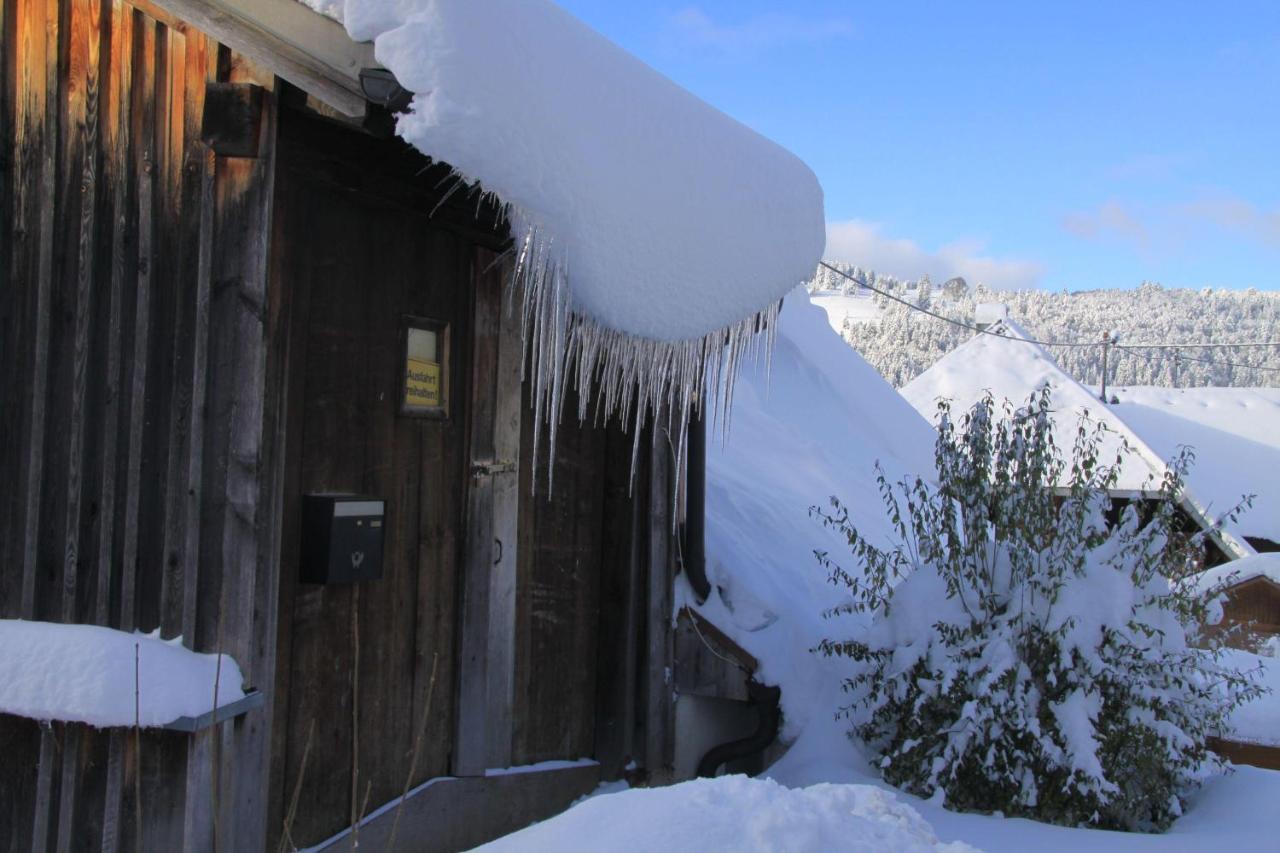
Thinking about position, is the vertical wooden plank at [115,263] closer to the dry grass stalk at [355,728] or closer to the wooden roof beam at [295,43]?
the wooden roof beam at [295,43]

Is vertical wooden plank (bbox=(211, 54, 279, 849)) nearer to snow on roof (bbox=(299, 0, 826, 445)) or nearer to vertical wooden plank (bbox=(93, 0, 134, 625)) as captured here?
vertical wooden plank (bbox=(93, 0, 134, 625))

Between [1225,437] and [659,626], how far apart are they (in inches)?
991

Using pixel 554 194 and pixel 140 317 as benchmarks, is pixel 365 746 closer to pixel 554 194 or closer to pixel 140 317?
pixel 140 317

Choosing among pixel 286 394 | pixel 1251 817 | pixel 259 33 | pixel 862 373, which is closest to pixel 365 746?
pixel 286 394

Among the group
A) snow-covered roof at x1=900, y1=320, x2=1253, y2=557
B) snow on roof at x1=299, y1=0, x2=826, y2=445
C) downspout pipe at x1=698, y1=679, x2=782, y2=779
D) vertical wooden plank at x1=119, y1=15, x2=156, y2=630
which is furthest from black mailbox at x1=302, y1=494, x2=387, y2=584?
snow-covered roof at x1=900, y1=320, x2=1253, y2=557

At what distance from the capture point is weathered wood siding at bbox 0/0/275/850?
11.5ft

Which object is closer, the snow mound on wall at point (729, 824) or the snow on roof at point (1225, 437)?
the snow mound on wall at point (729, 824)

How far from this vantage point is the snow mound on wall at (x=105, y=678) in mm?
3332

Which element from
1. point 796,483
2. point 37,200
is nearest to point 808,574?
point 796,483

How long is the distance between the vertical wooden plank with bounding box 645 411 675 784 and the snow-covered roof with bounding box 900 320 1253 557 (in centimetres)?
1675

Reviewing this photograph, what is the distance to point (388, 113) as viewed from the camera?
3459mm

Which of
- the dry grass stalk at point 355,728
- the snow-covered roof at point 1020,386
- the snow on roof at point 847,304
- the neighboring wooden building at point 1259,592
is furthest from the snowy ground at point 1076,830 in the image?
the snow on roof at point 847,304

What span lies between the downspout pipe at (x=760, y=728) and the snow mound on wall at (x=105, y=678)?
325 centimetres

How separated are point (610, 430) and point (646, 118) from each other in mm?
1859
